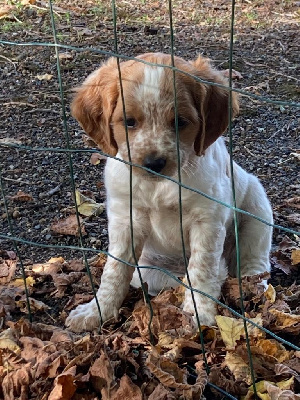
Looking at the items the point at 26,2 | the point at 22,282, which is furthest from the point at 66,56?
the point at 22,282

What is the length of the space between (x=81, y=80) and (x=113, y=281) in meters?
3.75

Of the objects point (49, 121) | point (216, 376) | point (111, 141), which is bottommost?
point (49, 121)

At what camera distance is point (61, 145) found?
5.99 meters

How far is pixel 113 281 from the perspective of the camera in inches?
150

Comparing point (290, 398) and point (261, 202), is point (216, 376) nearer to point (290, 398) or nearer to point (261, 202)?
point (290, 398)

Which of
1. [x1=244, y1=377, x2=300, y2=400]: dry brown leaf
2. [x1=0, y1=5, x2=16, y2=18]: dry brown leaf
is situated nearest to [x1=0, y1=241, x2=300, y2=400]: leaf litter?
[x1=244, y1=377, x2=300, y2=400]: dry brown leaf

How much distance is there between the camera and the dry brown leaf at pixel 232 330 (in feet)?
11.0

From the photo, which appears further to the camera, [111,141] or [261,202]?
[261,202]

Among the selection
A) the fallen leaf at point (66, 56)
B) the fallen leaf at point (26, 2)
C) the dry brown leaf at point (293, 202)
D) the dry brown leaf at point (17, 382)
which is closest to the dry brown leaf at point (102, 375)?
the dry brown leaf at point (17, 382)

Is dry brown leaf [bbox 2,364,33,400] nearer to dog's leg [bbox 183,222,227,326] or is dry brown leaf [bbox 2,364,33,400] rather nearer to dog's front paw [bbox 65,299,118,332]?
dog's front paw [bbox 65,299,118,332]

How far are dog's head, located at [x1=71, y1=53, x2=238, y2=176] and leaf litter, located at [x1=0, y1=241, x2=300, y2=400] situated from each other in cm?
86

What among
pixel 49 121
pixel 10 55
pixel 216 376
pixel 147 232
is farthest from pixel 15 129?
pixel 216 376

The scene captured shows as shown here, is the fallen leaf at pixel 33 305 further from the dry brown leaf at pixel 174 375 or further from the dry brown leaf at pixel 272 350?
the dry brown leaf at pixel 272 350

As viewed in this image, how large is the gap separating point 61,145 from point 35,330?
107 inches
